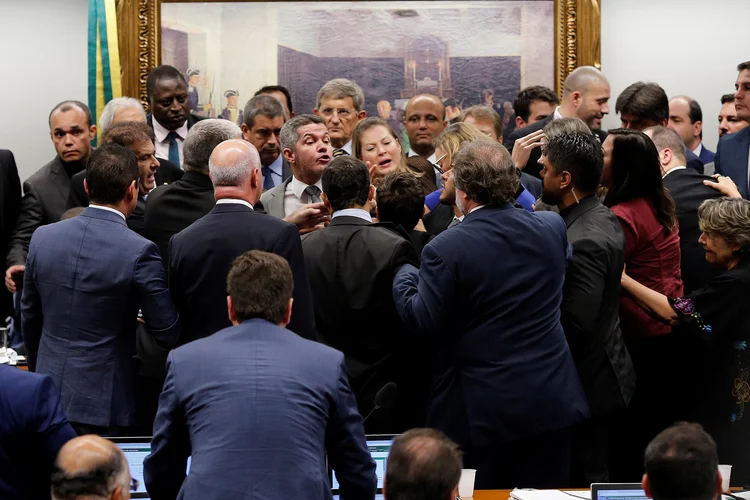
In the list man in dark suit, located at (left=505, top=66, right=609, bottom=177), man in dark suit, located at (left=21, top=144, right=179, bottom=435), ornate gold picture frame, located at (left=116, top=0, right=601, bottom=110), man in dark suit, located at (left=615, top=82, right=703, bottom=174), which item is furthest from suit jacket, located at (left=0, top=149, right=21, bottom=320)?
man in dark suit, located at (left=615, top=82, right=703, bottom=174)

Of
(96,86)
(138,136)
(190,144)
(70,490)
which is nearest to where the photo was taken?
(70,490)

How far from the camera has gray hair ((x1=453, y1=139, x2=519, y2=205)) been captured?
14.2 ft

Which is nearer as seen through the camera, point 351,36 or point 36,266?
point 36,266

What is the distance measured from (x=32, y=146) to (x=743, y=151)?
188 inches

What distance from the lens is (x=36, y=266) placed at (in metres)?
4.44

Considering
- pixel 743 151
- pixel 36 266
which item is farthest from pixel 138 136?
pixel 743 151

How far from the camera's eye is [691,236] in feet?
17.5

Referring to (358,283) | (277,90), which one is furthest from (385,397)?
(277,90)

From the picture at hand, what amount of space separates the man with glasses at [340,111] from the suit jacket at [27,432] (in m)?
3.40

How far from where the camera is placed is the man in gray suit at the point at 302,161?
5441mm

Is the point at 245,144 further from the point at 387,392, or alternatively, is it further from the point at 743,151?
the point at 743,151

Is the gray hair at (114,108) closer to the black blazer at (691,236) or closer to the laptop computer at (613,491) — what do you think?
the black blazer at (691,236)

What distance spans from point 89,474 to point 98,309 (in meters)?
1.55

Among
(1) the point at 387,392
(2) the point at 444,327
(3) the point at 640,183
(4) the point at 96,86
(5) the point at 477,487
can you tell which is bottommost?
(5) the point at 477,487
